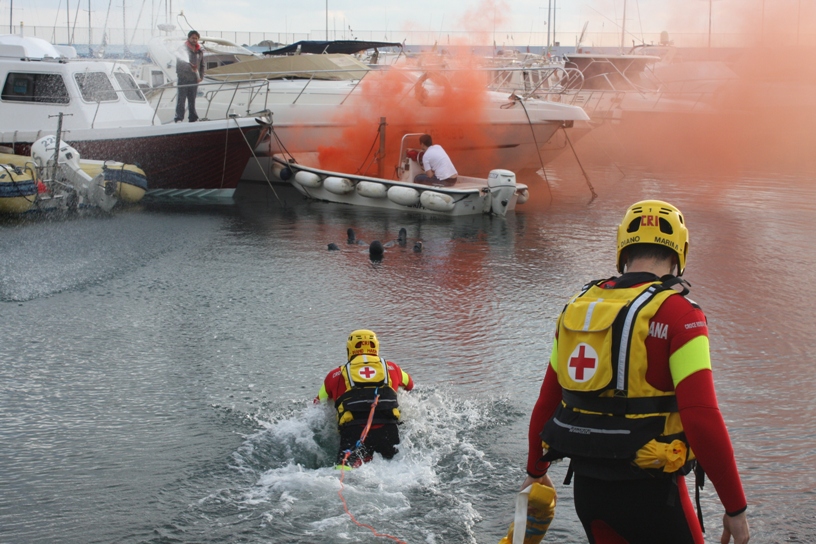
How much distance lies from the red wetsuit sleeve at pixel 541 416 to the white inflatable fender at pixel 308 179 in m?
14.6

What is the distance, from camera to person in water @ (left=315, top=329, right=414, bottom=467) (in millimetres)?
5402

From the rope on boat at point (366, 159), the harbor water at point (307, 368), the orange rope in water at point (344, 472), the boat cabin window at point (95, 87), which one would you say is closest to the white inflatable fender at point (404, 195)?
the harbor water at point (307, 368)

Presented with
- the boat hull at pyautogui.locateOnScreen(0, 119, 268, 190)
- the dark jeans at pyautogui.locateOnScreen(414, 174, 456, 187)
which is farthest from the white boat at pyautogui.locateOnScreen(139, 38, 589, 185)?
the dark jeans at pyautogui.locateOnScreen(414, 174, 456, 187)

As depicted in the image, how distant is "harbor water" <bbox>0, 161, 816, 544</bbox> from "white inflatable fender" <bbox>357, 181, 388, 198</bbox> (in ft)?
4.62

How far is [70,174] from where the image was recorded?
15531mm

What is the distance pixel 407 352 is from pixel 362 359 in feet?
7.18

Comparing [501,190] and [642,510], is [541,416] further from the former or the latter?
[501,190]

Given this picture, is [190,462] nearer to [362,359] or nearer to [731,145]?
[362,359]

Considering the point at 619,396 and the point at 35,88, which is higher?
the point at 35,88

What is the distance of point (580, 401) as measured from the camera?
2.93 meters

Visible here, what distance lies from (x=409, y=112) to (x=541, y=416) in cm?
1610

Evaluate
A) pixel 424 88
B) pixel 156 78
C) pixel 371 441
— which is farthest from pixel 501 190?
pixel 156 78

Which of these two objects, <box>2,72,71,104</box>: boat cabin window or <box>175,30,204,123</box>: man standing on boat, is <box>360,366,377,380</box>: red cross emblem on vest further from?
<box>2,72,71,104</box>: boat cabin window

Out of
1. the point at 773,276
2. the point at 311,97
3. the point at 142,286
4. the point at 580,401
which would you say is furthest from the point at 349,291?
the point at 311,97
